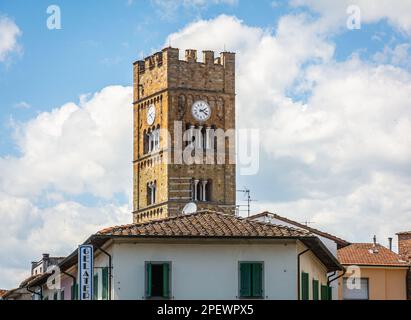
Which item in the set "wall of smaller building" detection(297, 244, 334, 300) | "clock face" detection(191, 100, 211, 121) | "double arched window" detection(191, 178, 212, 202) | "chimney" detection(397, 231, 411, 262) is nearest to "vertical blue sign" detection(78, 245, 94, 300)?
"wall of smaller building" detection(297, 244, 334, 300)

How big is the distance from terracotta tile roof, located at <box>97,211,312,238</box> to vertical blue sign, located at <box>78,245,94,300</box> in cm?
66

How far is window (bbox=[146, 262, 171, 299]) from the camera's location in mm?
33281

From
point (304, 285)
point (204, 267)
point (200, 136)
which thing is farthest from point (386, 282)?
point (200, 136)

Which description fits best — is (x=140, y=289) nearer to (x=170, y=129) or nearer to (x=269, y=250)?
(x=269, y=250)

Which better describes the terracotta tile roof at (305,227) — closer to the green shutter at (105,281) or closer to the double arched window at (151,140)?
the green shutter at (105,281)

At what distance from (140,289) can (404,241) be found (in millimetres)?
40934

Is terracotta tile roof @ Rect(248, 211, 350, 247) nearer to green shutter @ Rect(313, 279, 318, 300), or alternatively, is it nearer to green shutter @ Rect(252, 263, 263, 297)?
green shutter @ Rect(313, 279, 318, 300)

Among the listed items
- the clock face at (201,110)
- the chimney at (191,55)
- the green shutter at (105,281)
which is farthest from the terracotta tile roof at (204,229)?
the chimney at (191,55)

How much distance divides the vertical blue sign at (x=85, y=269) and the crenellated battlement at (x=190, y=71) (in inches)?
2925

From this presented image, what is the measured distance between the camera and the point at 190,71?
357 feet

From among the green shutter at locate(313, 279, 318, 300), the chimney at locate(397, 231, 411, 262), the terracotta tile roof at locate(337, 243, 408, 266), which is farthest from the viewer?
the chimney at locate(397, 231, 411, 262)

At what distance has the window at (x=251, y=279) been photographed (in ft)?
111

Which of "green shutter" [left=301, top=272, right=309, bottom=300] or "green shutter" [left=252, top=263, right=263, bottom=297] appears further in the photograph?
"green shutter" [left=301, top=272, right=309, bottom=300]
